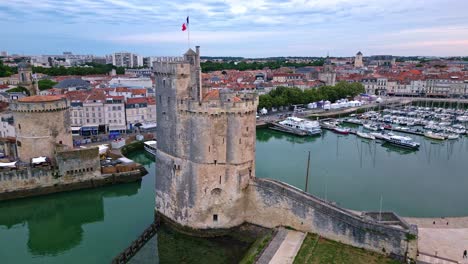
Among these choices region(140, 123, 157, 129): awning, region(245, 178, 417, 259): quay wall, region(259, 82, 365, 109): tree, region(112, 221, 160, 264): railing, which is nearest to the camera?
region(245, 178, 417, 259): quay wall

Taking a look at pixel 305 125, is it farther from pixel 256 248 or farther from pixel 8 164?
pixel 8 164

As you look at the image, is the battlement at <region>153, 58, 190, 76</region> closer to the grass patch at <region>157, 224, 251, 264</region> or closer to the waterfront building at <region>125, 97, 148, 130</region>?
the grass patch at <region>157, 224, 251, 264</region>

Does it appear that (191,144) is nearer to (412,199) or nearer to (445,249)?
(445,249)

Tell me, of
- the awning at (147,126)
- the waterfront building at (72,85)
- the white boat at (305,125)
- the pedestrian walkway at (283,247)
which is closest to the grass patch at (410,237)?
the pedestrian walkway at (283,247)

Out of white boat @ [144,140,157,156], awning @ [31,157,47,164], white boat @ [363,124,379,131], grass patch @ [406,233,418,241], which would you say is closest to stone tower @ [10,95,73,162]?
awning @ [31,157,47,164]

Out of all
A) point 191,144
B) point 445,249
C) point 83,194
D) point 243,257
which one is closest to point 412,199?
point 445,249
